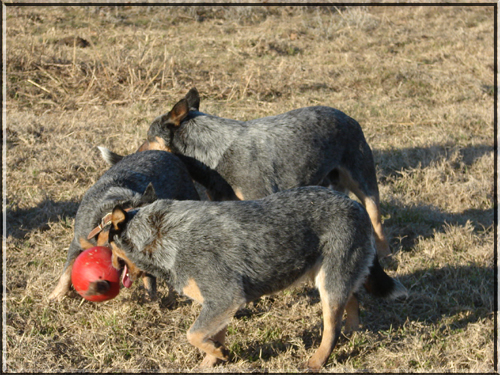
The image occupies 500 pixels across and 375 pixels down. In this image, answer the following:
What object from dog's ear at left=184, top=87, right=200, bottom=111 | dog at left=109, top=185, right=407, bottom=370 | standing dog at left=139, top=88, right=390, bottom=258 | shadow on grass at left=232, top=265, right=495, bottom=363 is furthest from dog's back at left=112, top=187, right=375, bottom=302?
dog's ear at left=184, top=87, right=200, bottom=111

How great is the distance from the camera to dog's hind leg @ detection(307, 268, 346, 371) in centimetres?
435

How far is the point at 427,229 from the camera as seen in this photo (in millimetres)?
6699

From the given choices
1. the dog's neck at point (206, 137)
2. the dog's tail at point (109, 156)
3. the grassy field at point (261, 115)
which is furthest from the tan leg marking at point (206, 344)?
the dog's tail at point (109, 156)

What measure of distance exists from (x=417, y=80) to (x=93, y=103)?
639 cm

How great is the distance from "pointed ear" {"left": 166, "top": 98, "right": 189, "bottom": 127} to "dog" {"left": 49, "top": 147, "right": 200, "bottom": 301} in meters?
0.39

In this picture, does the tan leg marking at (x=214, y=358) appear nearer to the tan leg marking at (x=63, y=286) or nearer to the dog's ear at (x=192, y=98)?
the tan leg marking at (x=63, y=286)

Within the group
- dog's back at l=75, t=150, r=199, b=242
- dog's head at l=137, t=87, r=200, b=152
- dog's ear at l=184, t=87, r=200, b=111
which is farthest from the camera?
dog's ear at l=184, t=87, r=200, b=111

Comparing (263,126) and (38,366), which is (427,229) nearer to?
(263,126)

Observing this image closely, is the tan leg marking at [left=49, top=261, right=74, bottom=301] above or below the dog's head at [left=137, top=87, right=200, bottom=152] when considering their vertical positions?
below

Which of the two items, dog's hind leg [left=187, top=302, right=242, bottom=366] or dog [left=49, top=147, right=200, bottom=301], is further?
dog [left=49, top=147, right=200, bottom=301]

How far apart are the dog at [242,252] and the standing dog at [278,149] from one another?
4.12 ft

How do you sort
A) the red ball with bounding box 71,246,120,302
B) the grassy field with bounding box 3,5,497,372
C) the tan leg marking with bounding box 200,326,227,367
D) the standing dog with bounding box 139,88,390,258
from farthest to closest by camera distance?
the standing dog with bounding box 139,88,390,258 < the grassy field with bounding box 3,5,497,372 < the red ball with bounding box 71,246,120,302 < the tan leg marking with bounding box 200,326,227,367

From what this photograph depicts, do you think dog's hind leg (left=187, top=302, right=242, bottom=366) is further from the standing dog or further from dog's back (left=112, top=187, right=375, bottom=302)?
Result: the standing dog

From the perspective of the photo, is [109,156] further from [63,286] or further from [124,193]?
[63,286]
